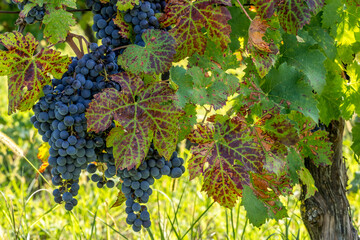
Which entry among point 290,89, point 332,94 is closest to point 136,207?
point 290,89

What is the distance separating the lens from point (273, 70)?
4.67ft

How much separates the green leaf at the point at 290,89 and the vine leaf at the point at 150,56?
1.33 ft

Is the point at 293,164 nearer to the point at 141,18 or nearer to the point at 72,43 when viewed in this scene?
the point at 141,18

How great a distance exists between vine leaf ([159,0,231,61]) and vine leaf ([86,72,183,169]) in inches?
7.1

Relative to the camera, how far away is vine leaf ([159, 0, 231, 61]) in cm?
125

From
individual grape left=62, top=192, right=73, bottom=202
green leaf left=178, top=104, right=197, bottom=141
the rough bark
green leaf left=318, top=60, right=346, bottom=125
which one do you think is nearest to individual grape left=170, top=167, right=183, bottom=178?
green leaf left=178, top=104, right=197, bottom=141

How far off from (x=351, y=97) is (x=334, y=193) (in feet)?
1.89

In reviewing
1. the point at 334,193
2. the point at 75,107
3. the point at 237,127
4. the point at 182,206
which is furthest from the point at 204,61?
the point at 182,206

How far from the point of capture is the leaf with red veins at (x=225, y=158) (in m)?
1.25

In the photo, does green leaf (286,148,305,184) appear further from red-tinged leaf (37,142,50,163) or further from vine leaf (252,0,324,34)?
red-tinged leaf (37,142,50,163)

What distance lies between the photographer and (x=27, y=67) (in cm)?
122

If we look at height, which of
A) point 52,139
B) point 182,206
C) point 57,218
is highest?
point 52,139

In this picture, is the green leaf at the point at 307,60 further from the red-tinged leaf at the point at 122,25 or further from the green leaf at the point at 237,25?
the red-tinged leaf at the point at 122,25

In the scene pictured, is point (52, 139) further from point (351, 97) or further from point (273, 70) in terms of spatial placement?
point (351, 97)
